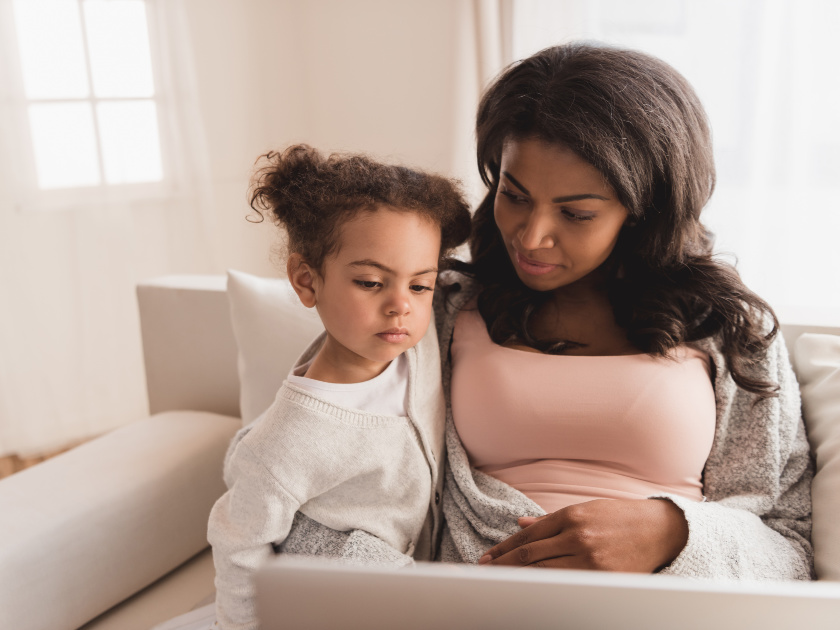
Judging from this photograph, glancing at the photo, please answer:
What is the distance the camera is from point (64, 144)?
2754mm

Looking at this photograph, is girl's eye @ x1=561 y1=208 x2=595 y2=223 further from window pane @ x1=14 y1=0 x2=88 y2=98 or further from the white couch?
window pane @ x1=14 y1=0 x2=88 y2=98

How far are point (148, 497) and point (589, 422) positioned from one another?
785mm

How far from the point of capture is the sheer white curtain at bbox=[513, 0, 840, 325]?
2.33m

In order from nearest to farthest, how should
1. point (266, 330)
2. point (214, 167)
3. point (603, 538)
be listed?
point (603, 538)
point (266, 330)
point (214, 167)

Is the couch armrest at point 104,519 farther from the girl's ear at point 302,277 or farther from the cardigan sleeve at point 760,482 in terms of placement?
the cardigan sleeve at point 760,482

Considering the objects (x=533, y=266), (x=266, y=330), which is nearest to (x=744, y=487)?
(x=533, y=266)

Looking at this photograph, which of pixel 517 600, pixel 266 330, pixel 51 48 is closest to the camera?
pixel 517 600

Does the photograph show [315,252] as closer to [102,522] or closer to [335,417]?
[335,417]

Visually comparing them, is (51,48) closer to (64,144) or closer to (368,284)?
(64,144)

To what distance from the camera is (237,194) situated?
11.1 feet

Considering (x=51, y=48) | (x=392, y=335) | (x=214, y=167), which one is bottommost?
(x=392, y=335)

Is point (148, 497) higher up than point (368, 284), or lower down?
lower down

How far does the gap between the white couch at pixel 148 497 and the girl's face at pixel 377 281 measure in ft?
1.31

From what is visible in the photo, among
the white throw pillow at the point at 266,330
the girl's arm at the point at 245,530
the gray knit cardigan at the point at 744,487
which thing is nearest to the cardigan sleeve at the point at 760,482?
the gray knit cardigan at the point at 744,487
